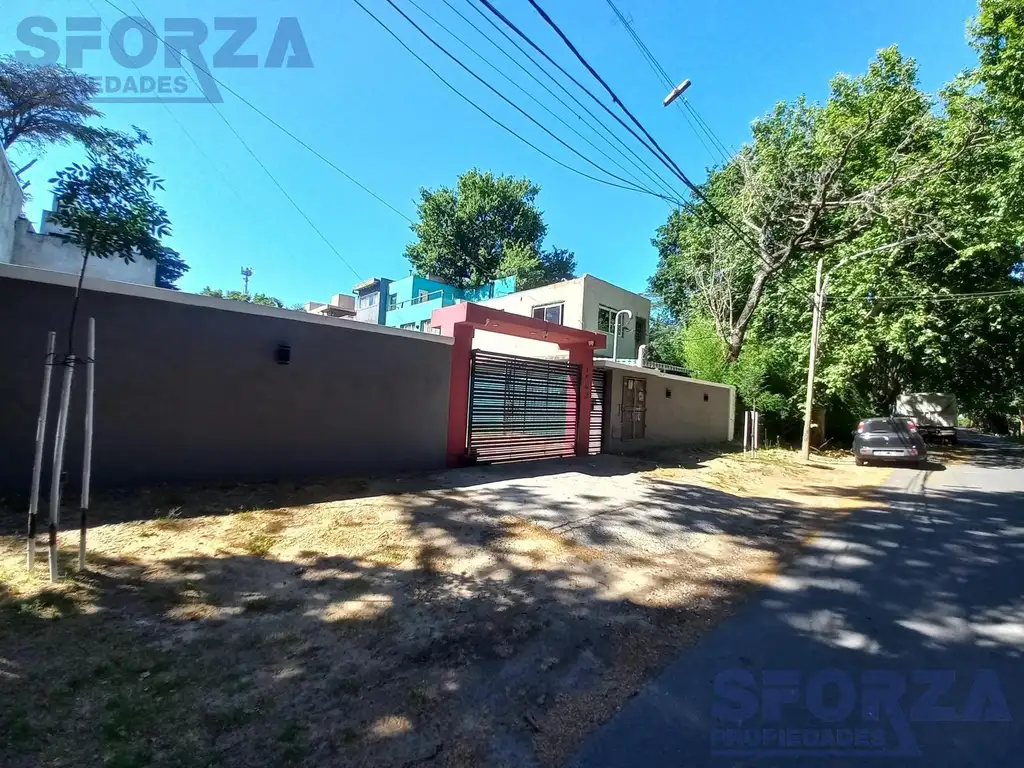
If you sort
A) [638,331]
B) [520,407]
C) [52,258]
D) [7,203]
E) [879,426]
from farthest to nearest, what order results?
[638,331], [879,426], [52,258], [520,407], [7,203]

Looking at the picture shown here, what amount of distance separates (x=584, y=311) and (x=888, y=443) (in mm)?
10712

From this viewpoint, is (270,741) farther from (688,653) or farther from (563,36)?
(563,36)

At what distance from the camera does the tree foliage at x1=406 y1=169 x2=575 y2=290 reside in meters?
33.9

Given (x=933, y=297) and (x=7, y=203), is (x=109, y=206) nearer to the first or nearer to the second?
(x=7, y=203)

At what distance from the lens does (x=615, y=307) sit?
70.2 feet

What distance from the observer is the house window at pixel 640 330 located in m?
23.2

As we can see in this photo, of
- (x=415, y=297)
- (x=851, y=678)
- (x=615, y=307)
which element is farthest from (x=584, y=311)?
(x=851, y=678)

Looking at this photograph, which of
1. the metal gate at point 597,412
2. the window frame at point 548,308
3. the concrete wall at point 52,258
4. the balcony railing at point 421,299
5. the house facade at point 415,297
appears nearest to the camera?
the concrete wall at point 52,258

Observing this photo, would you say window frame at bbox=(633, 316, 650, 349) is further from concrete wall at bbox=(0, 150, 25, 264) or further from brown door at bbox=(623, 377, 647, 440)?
concrete wall at bbox=(0, 150, 25, 264)

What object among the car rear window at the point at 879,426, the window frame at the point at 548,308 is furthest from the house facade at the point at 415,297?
the car rear window at the point at 879,426

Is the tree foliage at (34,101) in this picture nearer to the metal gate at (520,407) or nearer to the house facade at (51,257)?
the house facade at (51,257)

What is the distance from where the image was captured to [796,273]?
2072cm

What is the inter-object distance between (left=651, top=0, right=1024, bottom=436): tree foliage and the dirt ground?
14.9 m

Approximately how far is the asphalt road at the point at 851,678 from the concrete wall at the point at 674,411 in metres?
7.42
